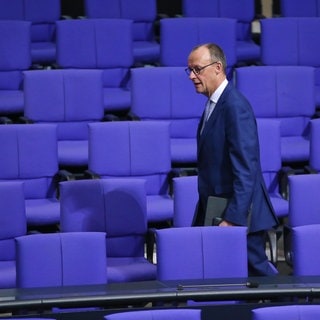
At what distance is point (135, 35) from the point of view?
415 cm

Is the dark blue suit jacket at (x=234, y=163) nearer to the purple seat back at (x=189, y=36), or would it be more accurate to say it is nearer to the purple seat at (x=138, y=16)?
the purple seat back at (x=189, y=36)

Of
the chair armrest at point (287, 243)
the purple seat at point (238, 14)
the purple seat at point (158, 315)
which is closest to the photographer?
the purple seat at point (158, 315)

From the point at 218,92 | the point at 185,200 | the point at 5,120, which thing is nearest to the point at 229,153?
the point at 218,92

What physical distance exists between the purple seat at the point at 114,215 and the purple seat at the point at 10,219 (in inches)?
4.2

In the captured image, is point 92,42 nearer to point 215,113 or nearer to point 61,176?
point 61,176

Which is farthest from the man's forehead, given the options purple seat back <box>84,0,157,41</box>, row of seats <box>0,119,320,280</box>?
purple seat back <box>84,0,157,41</box>

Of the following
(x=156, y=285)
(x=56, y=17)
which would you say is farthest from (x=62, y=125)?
(x=156, y=285)

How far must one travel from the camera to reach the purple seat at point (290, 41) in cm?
376

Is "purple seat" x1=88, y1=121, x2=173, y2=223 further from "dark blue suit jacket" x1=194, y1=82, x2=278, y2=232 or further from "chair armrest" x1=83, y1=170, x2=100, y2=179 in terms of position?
"dark blue suit jacket" x1=194, y1=82, x2=278, y2=232

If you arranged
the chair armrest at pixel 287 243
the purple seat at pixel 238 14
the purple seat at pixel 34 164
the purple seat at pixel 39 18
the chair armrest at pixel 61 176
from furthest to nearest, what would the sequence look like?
the purple seat at pixel 238 14
the purple seat at pixel 39 18
the chair armrest at pixel 61 176
the purple seat at pixel 34 164
the chair armrest at pixel 287 243

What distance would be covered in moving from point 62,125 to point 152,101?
Result: 305mm

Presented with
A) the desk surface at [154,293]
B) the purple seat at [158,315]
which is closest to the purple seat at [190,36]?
the desk surface at [154,293]

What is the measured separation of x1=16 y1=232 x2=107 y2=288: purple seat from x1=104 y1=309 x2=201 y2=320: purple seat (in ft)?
1.78

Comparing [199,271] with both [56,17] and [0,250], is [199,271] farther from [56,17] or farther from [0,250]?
[56,17]
